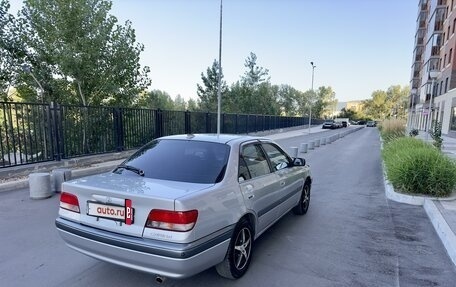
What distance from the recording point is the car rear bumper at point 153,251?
2525 mm

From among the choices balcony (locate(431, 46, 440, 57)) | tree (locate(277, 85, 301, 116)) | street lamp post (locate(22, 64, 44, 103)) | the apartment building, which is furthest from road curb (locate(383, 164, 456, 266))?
tree (locate(277, 85, 301, 116))

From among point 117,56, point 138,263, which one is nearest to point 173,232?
point 138,263

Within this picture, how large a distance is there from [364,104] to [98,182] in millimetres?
115899

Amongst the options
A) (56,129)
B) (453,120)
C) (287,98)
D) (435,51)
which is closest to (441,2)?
(435,51)

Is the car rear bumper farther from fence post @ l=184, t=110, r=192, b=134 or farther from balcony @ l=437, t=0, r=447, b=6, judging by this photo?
balcony @ l=437, t=0, r=447, b=6

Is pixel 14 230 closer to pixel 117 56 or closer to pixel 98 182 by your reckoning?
pixel 98 182

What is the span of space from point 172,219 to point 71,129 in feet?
27.7

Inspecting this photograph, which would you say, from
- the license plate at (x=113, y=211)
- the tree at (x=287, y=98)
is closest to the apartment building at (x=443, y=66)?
the license plate at (x=113, y=211)

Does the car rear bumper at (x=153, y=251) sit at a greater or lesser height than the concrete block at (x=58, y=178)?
greater

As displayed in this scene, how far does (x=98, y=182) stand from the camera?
3.07 m

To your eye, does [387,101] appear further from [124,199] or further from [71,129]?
[124,199]

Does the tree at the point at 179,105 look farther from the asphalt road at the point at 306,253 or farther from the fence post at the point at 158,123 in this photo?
the asphalt road at the point at 306,253

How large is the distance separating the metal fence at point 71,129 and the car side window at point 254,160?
6.99 m

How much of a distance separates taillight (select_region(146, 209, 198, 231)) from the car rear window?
1.86 ft
